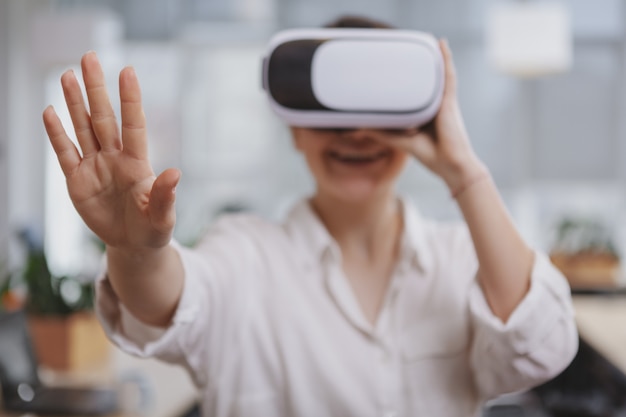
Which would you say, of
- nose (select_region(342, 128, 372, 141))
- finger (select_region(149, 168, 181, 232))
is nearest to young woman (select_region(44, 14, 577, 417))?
nose (select_region(342, 128, 372, 141))

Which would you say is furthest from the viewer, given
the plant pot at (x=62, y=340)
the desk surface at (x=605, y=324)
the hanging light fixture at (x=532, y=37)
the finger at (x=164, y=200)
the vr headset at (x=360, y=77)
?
the hanging light fixture at (x=532, y=37)

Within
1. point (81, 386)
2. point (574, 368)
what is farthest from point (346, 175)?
point (574, 368)

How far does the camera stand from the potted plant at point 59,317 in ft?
7.95

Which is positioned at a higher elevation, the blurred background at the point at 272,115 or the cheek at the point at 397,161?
the cheek at the point at 397,161

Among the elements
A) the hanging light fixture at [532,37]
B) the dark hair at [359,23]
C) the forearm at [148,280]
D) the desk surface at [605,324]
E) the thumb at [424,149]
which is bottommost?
the desk surface at [605,324]

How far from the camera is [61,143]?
0.82 metres

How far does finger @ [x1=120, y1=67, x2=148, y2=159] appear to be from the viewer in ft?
2.52

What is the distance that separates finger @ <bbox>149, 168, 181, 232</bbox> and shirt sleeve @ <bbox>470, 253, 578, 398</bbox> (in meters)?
0.43

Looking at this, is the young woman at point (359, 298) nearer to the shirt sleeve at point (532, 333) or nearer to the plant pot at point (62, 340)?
the shirt sleeve at point (532, 333)

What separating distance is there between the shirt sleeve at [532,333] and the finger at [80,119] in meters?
0.50

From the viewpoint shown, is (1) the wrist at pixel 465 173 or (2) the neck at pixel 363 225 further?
(2) the neck at pixel 363 225

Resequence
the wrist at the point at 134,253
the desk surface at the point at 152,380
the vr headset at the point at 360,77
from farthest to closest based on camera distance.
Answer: the desk surface at the point at 152,380 < the vr headset at the point at 360,77 < the wrist at the point at 134,253

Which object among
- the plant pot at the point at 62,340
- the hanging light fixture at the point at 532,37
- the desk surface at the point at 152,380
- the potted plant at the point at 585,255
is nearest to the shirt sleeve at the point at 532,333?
the desk surface at the point at 152,380

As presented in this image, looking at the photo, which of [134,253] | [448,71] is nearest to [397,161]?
[448,71]
